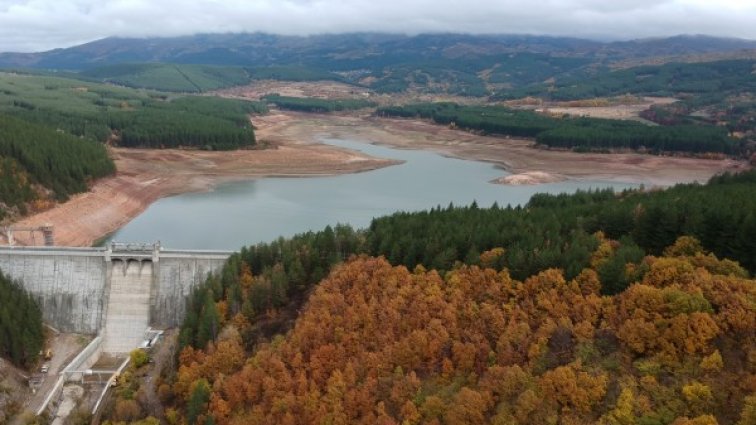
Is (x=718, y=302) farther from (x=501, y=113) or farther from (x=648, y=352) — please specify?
(x=501, y=113)

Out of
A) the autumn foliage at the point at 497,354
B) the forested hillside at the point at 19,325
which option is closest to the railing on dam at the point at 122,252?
the forested hillside at the point at 19,325

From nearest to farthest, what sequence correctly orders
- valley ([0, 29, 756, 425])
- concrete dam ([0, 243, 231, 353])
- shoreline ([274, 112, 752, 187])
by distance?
valley ([0, 29, 756, 425]), concrete dam ([0, 243, 231, 353]), shoreline ([274, 112, 752, 187])

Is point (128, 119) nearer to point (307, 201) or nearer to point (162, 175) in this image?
point (162, 175)

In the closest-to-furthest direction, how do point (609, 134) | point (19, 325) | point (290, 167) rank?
1. point (19, 325)
2. point (290, 167)
3. point (609, 134)

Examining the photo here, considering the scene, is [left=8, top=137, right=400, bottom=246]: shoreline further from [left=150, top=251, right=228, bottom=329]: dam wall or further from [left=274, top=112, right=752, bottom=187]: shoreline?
[left=274, top=112, right=752, bottom=187]: shoreline

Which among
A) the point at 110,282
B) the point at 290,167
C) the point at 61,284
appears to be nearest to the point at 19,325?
the point at 61,284

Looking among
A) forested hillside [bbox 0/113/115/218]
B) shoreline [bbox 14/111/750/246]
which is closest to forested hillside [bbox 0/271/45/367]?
shoreline [bbox 14/111/750/246]

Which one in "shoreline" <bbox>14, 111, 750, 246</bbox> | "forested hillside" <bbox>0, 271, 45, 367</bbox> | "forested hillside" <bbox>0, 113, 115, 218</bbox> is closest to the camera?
"forested hillside" <bbox>0, 271, 45, 367</bbox>

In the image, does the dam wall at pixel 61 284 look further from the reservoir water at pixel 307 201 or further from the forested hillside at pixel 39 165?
the forested hillside at pixel 39 165
